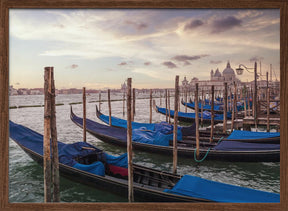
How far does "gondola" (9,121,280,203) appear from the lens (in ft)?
8.50

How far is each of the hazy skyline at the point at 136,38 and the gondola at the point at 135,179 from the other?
1.43 m

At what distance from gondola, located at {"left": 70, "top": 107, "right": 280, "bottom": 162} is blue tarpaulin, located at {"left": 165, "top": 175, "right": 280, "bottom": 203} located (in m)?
2.70

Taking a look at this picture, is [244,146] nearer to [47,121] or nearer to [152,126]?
[152,126]

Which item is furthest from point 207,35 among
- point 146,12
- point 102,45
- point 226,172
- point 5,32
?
point 226,172

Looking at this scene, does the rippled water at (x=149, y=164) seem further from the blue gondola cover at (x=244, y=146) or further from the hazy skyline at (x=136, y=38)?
the hazy skyline at (x=136, y=38)

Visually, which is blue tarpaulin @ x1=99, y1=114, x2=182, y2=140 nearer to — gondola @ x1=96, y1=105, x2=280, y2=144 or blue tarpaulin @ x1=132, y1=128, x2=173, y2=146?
gondola @ x1=96, y1=105, x2=280, y2=144

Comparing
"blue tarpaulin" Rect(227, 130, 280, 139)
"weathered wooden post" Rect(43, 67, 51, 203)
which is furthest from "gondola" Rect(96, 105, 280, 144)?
"weathered wooden post" Rect(43, 67, 51, 203)

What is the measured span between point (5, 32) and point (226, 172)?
4834mm

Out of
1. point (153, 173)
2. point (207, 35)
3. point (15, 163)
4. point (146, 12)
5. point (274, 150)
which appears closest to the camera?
point (146, 12)

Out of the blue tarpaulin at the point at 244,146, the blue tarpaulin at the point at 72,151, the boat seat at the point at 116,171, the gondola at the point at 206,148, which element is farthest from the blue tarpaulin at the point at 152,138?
the boat seat at the point at 116,171

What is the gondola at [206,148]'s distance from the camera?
5.04 meters

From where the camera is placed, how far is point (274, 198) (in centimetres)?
235

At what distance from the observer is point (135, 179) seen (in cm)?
384

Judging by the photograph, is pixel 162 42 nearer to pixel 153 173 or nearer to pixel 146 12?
pixel 146 12
